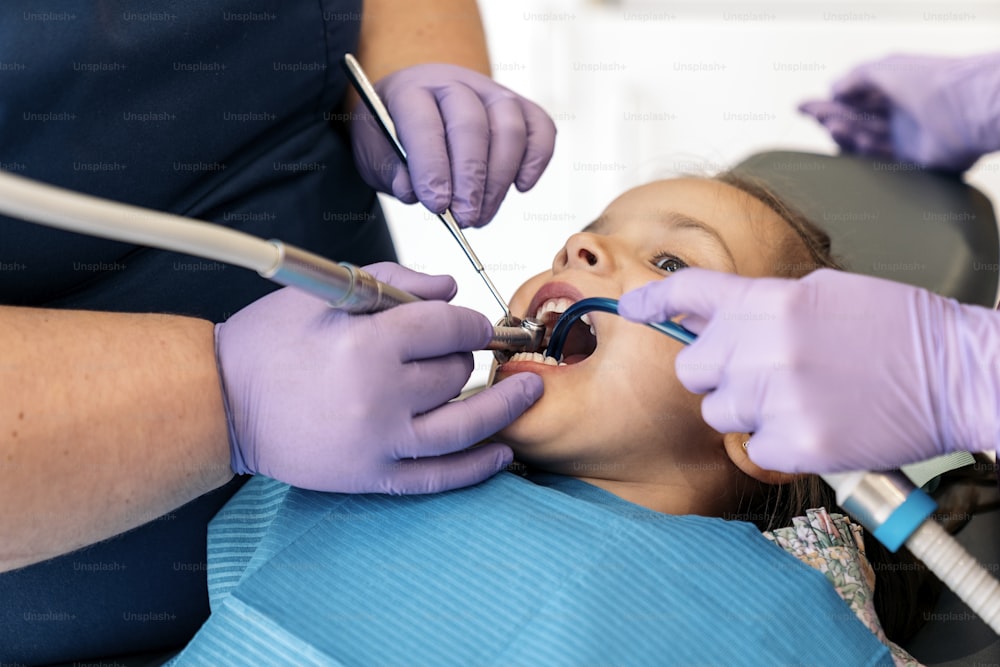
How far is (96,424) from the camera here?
0.92 meters

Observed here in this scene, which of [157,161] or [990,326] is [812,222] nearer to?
[990,326]

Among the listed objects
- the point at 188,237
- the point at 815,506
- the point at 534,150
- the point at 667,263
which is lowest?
the point at 815,506

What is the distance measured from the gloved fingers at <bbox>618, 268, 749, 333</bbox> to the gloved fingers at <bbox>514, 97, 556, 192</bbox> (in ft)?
1.99

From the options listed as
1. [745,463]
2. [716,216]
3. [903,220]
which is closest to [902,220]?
[903,220]

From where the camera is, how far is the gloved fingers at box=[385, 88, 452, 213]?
137 centimetres

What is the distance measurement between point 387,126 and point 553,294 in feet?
1.23

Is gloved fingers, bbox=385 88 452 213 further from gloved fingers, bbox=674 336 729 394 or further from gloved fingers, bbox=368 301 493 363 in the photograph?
gloved fingers, bbox=674 336 729 394

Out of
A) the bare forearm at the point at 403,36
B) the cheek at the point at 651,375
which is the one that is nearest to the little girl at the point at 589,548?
the cheek at the point at 651,375

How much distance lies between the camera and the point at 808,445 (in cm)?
88

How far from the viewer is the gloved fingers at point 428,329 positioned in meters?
0.99

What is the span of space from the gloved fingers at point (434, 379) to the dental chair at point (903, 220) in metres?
0.73

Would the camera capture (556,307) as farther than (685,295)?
Yes

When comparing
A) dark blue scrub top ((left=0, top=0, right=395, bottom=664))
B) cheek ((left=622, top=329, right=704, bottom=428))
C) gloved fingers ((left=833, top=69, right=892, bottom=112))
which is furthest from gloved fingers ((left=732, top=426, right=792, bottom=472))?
gloved fingers ((left=833, top=69, right=892, bottom=112))

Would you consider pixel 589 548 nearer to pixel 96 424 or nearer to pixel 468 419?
pixel 468 419
